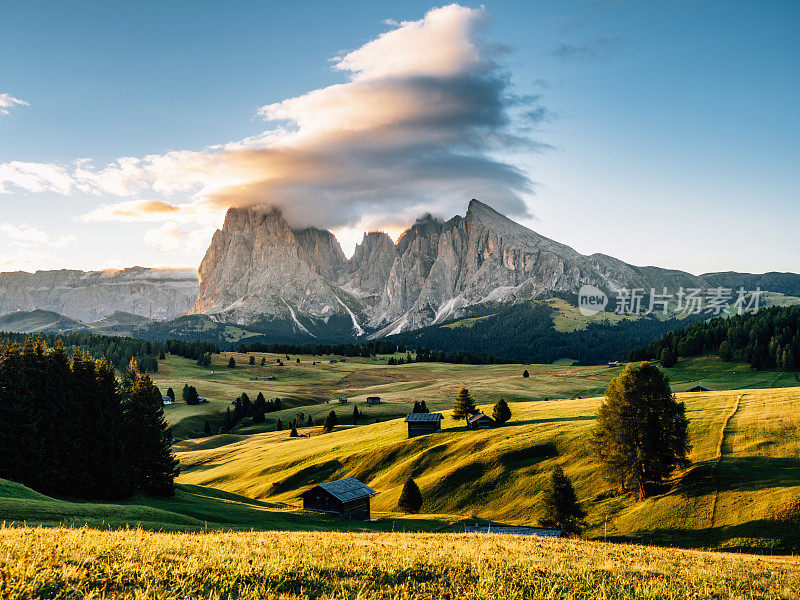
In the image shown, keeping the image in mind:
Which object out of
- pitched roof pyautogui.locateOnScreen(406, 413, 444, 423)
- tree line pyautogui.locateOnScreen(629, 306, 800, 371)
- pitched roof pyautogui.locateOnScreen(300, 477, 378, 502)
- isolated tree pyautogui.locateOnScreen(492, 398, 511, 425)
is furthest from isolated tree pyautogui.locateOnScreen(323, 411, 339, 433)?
tree line pyautogui.locateOnScreen(629, 306, 800, 371)

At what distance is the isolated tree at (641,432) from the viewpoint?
5084cm

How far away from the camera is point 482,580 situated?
11.6 meters

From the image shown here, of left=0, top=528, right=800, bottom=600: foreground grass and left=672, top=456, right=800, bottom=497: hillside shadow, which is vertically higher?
left=0, top=528, right=800, bottom=600: foreground grass

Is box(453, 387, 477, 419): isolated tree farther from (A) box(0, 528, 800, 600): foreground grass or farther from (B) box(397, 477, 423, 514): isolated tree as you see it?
(A) box(0, 528, 800, 600): foreground grass

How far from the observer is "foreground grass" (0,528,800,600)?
9.74 meters

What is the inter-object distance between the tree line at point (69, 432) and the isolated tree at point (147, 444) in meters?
0.11

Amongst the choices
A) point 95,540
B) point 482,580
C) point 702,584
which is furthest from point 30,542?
point 702,584

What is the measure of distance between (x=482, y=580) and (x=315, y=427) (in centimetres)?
12484

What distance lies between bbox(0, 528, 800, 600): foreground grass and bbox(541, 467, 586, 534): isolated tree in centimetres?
3068

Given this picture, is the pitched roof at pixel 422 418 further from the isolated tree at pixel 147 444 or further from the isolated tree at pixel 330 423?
the isolated tree at pixel 147 444

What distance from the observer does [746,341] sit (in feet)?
523

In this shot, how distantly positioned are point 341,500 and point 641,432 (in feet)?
118

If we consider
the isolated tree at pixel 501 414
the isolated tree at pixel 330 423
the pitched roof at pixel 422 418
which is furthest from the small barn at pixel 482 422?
the isolated tree at pixel 330 423

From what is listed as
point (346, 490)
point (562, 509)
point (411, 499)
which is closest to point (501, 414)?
point (411, 499)
